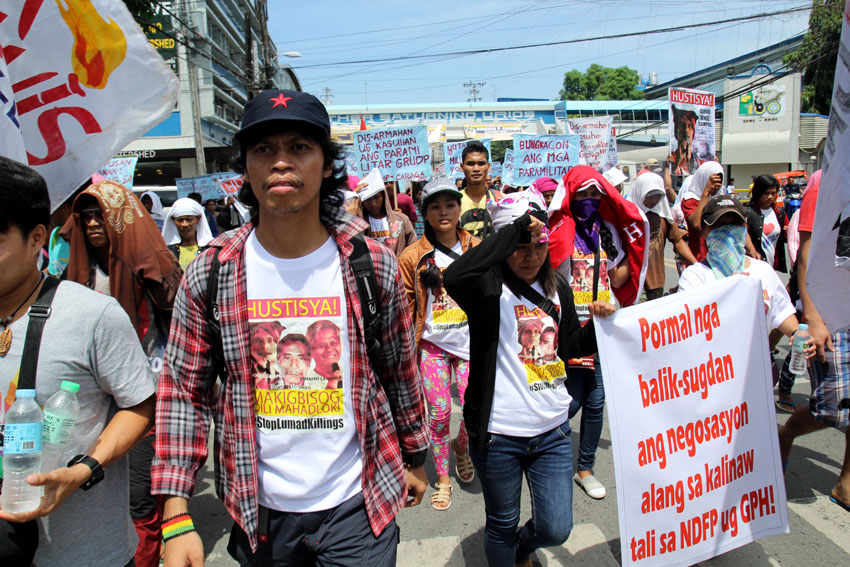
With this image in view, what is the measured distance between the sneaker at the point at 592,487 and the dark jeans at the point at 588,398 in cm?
16

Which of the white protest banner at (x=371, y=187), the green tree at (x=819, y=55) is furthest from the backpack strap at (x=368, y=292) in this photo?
the green tree at (x=819, y=55)

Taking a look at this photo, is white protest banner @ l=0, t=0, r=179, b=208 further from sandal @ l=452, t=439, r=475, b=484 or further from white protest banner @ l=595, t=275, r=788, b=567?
sandal @ l=452, t=439, r=475, b=484

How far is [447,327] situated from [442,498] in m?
1.10

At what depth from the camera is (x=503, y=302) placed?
2709 mm

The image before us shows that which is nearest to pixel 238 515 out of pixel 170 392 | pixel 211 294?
pixel 170 392

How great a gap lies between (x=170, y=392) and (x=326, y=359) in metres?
0.47

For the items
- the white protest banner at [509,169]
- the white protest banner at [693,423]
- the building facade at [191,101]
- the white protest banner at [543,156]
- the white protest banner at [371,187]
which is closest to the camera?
the white protest banner at [693,423]

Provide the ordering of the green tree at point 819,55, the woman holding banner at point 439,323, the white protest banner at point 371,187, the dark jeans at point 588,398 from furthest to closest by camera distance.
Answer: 1. the green tree at point 819,55
2. the white protest banner at point 371,187
3. the woman holding banner at point 439,323
4. the dark jeans at point 588,398

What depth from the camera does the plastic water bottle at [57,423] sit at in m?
1.59

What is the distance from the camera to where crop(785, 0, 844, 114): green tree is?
1177 inches

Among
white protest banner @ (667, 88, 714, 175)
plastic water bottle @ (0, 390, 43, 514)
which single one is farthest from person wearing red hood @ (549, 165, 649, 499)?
white protest banner @ (667, 88, 714, 175)

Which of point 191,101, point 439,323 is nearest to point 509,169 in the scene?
point 439,323

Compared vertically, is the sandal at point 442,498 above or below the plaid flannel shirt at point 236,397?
below

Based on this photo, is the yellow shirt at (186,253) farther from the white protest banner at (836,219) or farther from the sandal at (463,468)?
the white protest banner at (836,219)
